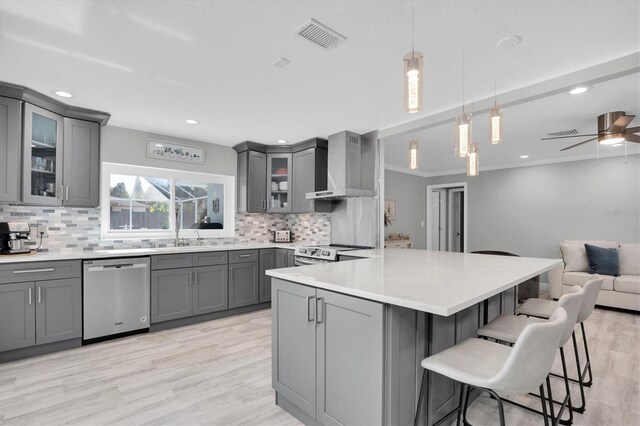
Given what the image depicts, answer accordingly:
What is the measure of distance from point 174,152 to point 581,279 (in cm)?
614

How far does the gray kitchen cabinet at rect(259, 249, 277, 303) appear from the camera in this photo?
462 centimetres

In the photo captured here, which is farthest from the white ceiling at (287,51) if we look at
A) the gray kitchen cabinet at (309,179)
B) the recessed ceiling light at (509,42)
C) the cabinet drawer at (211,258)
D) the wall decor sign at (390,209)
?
the wall decor sign at (390,209)

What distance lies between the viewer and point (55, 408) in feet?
7.07

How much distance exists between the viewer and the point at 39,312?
3.00 metres

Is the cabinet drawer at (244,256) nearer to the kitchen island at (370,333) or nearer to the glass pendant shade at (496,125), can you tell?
the kitchen island at (370,333)

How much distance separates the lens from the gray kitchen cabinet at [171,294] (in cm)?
368

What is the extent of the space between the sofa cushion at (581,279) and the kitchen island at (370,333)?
137 inches

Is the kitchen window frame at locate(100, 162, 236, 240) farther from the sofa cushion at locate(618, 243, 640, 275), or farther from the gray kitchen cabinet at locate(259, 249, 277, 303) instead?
the sofa cushion at locate(618, 243, 640, 275)

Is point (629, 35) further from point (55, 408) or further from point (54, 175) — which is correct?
point (54, 175)

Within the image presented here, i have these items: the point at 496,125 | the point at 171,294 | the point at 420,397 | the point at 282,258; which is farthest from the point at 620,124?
the point at 171,294

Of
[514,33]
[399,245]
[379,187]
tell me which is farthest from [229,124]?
[399,245]

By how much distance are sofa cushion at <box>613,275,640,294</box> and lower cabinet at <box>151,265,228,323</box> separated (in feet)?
17.5

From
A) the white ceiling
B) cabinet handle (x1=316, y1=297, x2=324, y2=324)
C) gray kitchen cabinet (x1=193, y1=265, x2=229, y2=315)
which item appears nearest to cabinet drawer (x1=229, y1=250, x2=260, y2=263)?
gray kitchen cabinet (x1=193, y1=265, x2=229, y2=315)

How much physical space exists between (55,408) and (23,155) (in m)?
2.26
